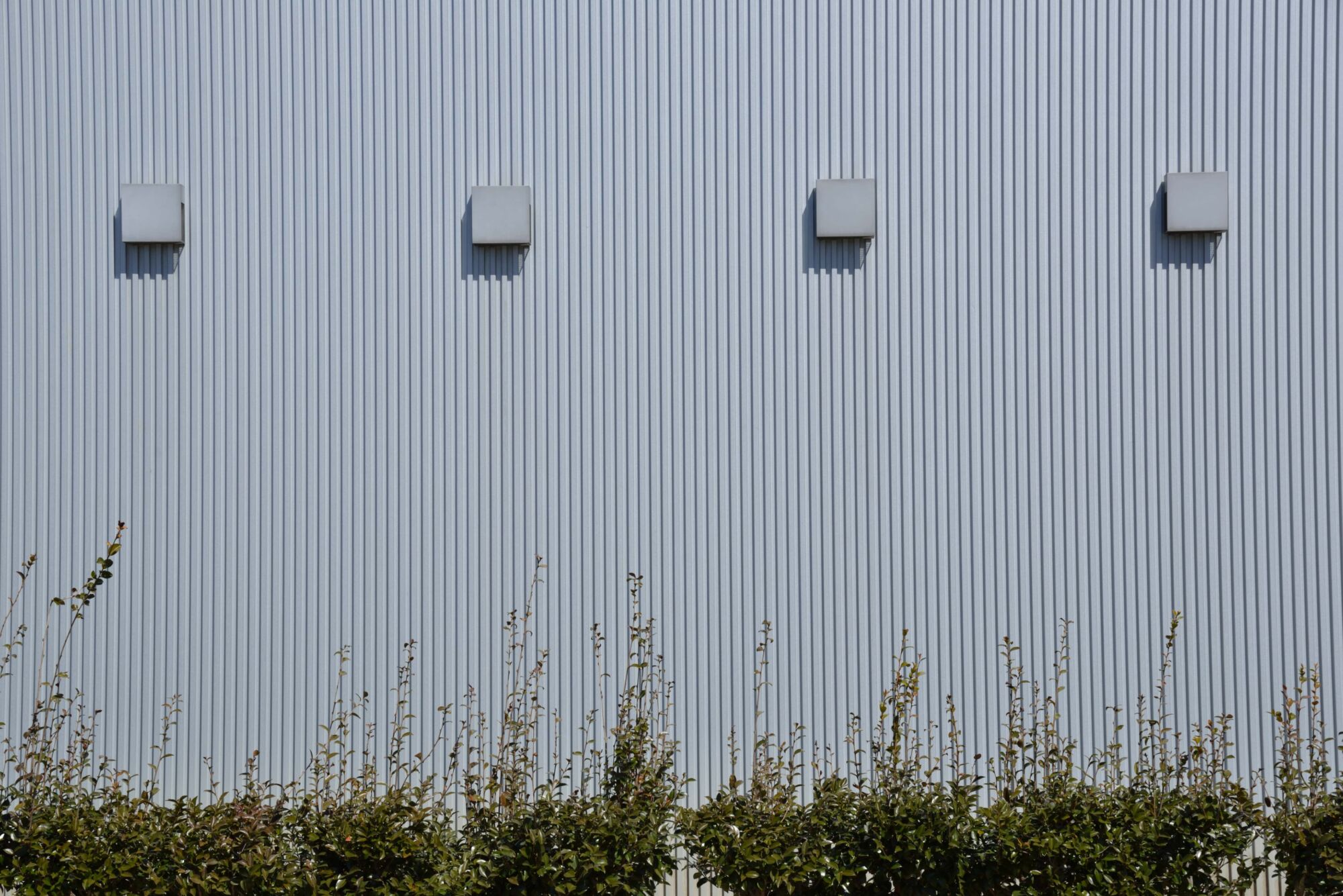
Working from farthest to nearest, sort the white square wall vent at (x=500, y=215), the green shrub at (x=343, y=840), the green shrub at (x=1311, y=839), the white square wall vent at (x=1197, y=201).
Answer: the white square wall vent at (x=500, y=215) → the white square wall vent at (x=1197, y=201) → the green shrub at (x=1311, y=839) → the green shrub at (x=343, y=840)

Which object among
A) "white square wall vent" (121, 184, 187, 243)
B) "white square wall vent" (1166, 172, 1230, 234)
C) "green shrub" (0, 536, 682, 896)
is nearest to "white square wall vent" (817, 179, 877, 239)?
"white square wall vent" (1166, 172, 1230, 234)

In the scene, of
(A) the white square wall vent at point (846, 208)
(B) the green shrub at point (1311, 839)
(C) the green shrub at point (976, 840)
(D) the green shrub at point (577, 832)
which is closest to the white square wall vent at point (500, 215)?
(A) the white square wall vent at point (846, 208)

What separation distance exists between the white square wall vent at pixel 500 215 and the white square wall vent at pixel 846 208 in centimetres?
150

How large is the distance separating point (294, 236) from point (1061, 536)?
13.9ft

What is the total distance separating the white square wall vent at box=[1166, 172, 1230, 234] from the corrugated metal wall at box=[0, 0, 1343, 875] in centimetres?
11

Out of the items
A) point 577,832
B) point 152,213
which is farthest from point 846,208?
point 152,213

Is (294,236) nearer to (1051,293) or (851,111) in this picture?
(851,111)

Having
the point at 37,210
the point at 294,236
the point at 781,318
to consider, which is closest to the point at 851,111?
the point at 781,318

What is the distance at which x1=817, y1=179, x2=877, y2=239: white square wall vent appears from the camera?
17.2ft

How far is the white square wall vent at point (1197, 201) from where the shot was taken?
5176 millimetres

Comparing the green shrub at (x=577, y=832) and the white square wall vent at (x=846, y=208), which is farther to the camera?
the white square wall vent at (x=846, y=208)

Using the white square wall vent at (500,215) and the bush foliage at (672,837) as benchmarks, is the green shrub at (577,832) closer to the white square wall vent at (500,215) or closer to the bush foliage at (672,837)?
the bush foliage at (672,837)

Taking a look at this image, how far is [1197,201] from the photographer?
5.18m

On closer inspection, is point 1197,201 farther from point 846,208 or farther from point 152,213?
point 152,213
